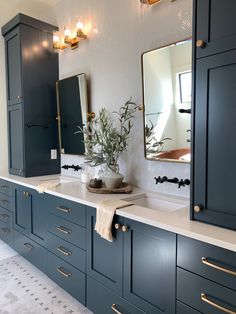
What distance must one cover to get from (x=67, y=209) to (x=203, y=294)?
45.4 inches

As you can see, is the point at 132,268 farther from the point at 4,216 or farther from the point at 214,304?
the point at 4,216

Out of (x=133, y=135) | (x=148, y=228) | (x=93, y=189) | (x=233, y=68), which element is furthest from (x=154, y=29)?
(x=148, y=228)

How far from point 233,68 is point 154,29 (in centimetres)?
105

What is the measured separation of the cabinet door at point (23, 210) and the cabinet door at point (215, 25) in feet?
6.61

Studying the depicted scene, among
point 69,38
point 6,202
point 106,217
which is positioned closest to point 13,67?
point 69,38

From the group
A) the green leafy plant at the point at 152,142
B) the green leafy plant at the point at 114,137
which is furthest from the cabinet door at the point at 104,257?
the green leafy plant at the point at 152,142

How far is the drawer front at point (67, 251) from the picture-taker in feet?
6.13

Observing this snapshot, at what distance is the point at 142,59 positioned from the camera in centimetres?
206

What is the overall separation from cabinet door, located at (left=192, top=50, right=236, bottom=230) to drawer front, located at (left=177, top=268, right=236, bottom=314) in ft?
0.92

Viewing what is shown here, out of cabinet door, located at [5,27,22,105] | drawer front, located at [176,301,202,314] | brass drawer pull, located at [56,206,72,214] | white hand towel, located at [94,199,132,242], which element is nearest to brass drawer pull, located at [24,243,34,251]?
brass drawer pull, located at [56,206,72,214]

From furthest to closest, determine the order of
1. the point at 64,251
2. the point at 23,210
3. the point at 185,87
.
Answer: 1. the point at 23,210
2. the point at 64,251
3. the point at 185,87

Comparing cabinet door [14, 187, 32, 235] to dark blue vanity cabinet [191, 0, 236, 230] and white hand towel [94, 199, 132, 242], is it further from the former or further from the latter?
dark blue vanity cabinet [191, 0, 236, 230]

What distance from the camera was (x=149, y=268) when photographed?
1394mm

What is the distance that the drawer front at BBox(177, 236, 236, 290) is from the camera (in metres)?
1.06
